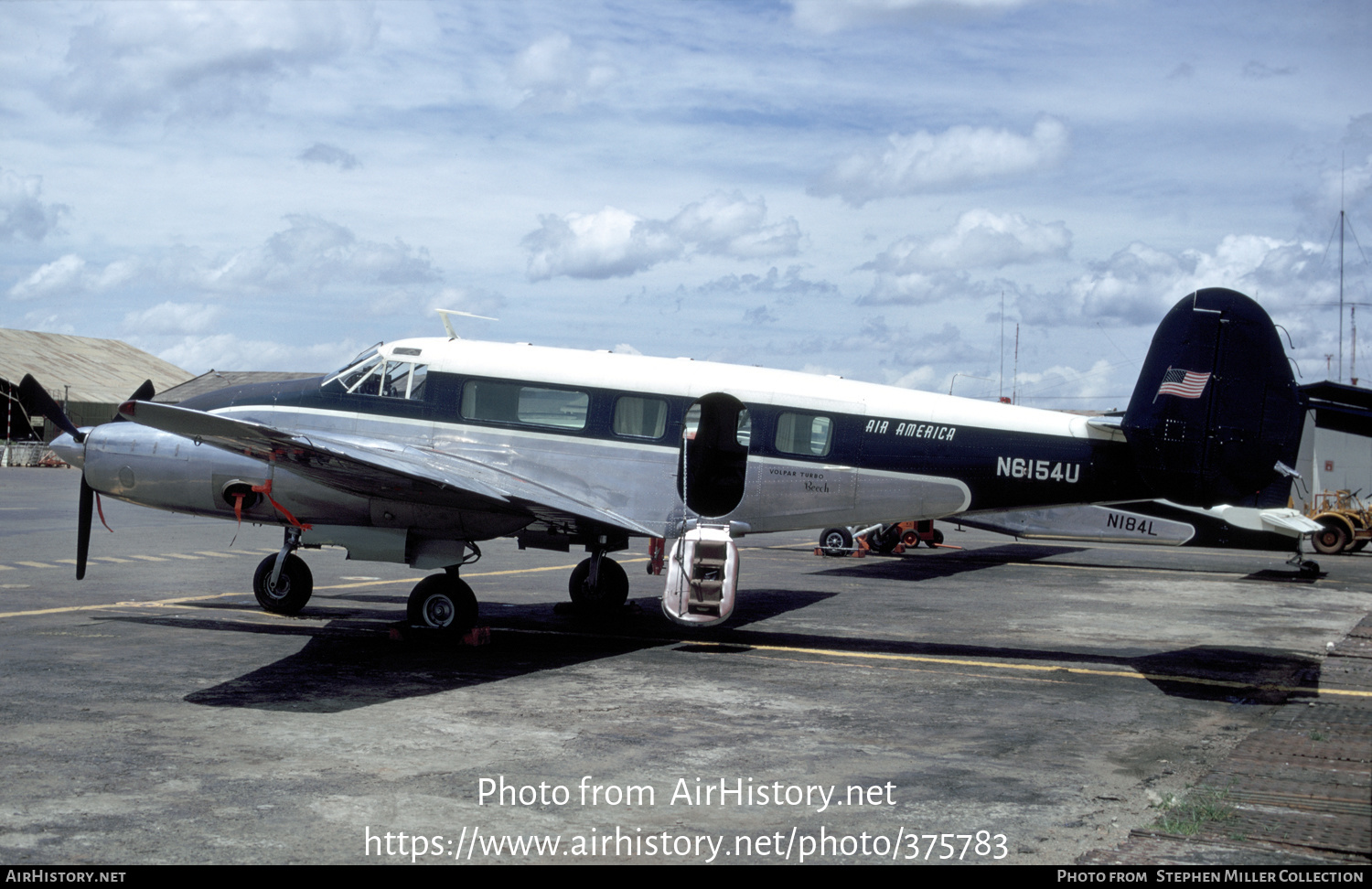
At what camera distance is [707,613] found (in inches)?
509

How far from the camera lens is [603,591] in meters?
15.6

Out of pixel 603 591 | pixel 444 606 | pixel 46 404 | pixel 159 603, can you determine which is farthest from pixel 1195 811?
pixel 159 603

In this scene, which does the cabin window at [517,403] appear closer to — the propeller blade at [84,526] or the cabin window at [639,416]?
the cabin window at [639,416]

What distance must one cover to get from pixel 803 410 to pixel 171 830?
31.5ft

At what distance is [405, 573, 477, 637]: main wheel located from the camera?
1304 centimetres

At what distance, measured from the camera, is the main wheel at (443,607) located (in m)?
13.0

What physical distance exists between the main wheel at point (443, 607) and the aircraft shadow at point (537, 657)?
23 centimetres

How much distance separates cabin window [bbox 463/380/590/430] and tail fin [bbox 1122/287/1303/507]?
7.30m

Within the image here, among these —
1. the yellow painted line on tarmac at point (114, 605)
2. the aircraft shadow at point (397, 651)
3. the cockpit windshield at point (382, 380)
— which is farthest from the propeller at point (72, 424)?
the cockpit windshield at point (382, 380)

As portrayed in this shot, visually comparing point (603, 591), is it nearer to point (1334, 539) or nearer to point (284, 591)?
point (284, 591)

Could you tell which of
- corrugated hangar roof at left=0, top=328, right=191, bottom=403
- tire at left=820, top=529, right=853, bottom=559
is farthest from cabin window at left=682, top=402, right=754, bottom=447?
corrugated hangar roof at left=0, top=328, right=191, bottom=403

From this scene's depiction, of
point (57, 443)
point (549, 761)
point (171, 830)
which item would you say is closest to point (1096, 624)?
point (549, 761)

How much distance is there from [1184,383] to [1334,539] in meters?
23.2

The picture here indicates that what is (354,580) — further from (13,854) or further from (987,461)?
(13,854)
